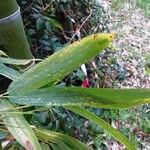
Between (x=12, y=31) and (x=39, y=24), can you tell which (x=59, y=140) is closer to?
(x=12, y=31)

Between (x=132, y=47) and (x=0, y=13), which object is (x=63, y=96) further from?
(x=132, y=47)

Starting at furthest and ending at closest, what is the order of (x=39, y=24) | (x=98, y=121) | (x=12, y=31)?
(x=39, y=24)
(x=12, y=31)
(x=98, y=121)

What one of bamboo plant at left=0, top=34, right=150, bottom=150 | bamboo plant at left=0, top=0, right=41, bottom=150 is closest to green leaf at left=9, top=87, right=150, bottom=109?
bamboo plant at left=0, top=34, right=150, bottom=150

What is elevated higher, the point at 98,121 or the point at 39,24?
the point at 98,121

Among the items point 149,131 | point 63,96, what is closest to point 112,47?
point 149,131

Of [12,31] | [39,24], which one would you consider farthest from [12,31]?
[39,24]

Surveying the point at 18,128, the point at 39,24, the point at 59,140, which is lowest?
the point at 39,24
